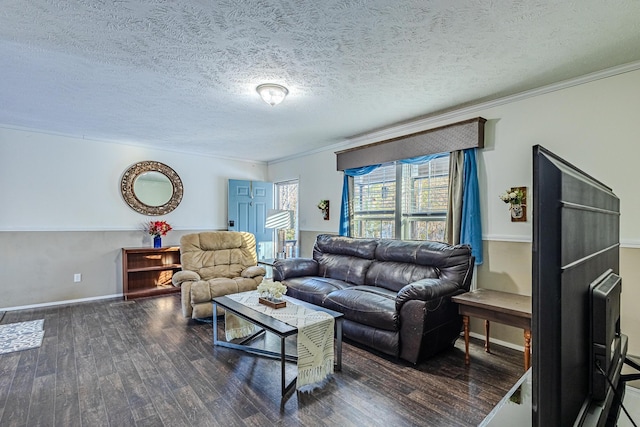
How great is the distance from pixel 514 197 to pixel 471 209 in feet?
1.35

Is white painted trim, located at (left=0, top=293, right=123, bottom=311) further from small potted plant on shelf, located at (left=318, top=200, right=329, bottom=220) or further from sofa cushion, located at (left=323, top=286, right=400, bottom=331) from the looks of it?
sofa cushion, located at (left=323, top=286, right=400, bottom=331)

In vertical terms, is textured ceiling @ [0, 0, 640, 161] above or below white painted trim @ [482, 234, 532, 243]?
above

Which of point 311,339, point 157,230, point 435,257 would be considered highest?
point 157,230

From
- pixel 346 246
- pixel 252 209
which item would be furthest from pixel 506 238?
pixel 252 209

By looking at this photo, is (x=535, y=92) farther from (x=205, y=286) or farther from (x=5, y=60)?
(x=5, y=60)

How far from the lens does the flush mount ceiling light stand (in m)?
2.88

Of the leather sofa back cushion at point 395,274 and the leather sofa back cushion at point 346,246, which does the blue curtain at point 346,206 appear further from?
the leather sofa back cushion at point 395,274

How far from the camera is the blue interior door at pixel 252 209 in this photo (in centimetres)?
619

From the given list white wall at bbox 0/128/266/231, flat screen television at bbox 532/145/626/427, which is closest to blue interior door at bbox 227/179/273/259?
white wall at bbox 0/128/266/231

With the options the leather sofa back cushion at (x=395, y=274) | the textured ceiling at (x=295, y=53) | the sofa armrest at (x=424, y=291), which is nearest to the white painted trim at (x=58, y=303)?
the textured ceiling at (x=295, y=53)

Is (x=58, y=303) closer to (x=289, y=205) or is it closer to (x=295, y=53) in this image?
(x=289, y=205)

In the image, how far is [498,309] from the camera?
8.22 feet

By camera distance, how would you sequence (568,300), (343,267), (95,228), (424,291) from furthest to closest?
(95,228) < (343,267) < (424,291) < (568,300)

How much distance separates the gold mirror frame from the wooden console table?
15.5 ft
